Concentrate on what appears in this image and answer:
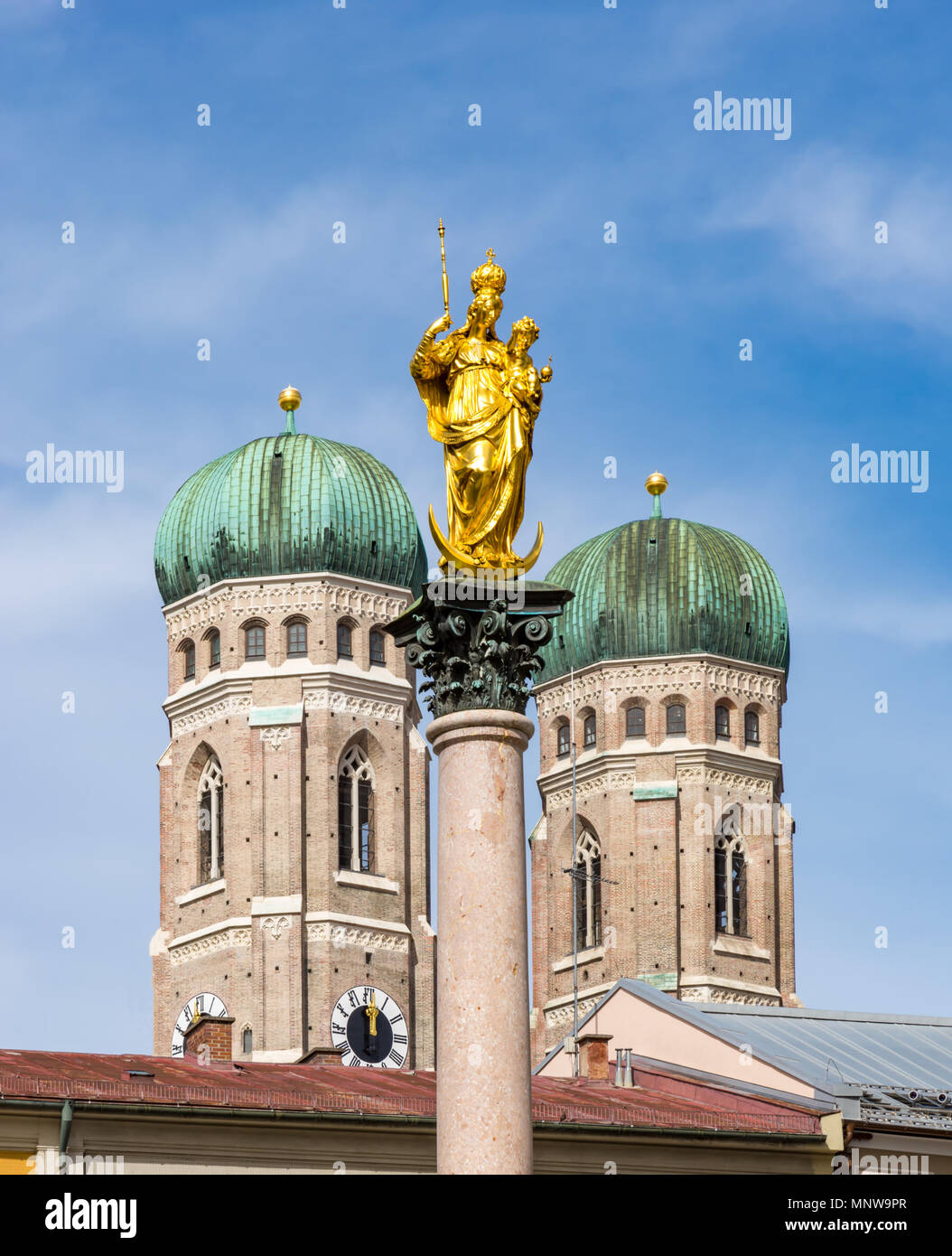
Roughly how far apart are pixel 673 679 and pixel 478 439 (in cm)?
6437

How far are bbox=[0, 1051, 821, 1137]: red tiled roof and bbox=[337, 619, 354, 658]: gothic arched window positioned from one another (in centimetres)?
3850

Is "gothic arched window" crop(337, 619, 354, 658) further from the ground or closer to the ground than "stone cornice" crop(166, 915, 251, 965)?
further from the ground

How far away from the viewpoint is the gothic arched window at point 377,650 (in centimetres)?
8075

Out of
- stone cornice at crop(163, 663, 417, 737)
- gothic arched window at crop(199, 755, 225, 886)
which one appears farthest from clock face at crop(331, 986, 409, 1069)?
stone cornice at crop(163, 663, 417, 737)

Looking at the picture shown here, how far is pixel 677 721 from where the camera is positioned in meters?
85.7

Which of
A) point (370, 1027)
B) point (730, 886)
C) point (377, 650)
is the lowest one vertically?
point (370, 1027)

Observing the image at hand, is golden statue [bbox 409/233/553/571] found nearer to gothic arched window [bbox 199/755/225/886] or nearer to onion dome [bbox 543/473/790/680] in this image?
gothic arched window [bbox 199/755/225/886]

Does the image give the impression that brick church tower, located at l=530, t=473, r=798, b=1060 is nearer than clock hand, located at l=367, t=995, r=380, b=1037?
No

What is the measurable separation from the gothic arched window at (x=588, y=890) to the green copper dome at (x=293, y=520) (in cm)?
949

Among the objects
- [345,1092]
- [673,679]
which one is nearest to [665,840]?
[673,679]

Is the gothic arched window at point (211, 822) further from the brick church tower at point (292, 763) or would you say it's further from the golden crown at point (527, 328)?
the golden crown at point (527, 328)

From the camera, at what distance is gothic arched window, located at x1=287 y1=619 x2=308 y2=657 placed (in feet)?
263

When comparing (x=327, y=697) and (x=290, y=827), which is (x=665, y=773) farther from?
(x=290, y=827)
